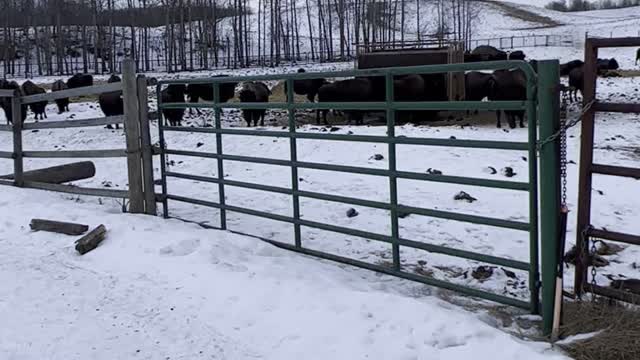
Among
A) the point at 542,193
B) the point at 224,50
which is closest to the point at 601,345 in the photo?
the point at 542,193

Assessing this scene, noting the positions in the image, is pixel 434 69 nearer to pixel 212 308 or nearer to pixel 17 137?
pixel 212 308

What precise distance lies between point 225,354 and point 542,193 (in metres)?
2.08

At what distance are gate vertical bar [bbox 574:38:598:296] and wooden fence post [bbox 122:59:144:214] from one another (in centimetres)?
457

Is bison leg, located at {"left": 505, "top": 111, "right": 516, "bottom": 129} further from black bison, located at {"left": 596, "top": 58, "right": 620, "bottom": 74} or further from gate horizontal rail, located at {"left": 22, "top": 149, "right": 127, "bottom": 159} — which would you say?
gate horizontal rail, located at {"left": 22, "top": 149, "right": 127, "bottom": 159}

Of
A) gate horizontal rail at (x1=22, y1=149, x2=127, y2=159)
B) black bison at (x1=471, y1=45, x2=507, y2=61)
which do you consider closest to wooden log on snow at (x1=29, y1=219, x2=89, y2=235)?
gate horizontal rail at (x1=22, y1=149, x2=127, y2=159)

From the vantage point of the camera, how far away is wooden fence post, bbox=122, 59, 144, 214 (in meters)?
7.49

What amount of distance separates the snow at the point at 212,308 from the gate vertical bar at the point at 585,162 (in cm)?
79

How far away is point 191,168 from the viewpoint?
1179 cm

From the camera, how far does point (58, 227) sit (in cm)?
688

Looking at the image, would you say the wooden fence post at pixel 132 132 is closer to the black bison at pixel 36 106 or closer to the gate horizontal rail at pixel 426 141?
the gate horizontal rail at pixel 426 141

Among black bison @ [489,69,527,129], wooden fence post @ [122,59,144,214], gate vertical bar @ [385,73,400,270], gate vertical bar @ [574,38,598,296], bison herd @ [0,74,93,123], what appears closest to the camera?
gate vertical bar @ [574,38,598,296]

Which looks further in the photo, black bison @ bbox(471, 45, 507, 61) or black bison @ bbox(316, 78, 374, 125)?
black bison @ bbox(471, 45, 507, 61)

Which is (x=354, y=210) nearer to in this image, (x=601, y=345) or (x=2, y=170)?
(x=601, y=345)

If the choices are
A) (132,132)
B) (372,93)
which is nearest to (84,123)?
(132,132)
